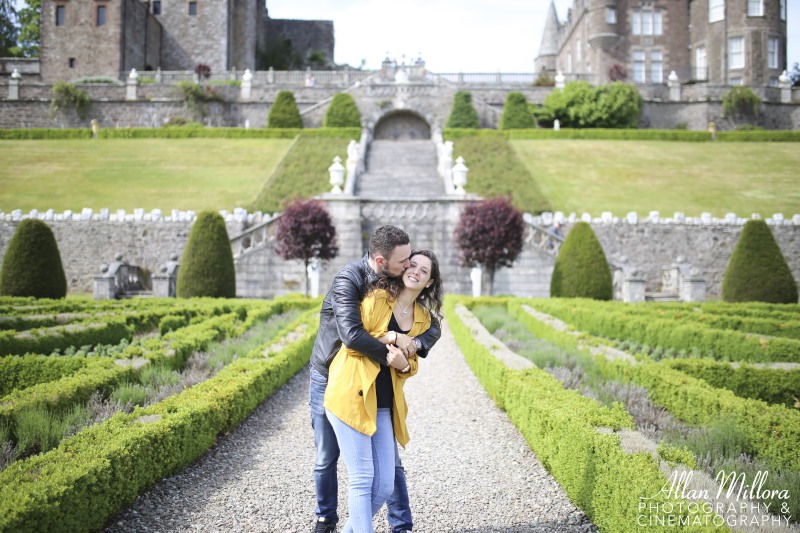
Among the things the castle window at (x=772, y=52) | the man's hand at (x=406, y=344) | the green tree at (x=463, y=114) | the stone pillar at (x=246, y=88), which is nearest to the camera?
the man's hand at (x=406, y=344)

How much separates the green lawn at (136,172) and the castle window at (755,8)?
31.7 metres

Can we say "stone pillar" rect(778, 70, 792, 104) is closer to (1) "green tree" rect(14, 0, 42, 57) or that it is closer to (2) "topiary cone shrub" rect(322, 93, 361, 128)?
(2) "topiary cone shrub" rect(322, 93, 361, 128)

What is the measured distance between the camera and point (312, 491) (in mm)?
5035

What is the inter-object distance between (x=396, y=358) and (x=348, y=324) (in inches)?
12.6

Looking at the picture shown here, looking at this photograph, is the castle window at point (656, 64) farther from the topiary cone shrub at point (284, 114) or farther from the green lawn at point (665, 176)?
the topiary cone shrub at point (284, 114)

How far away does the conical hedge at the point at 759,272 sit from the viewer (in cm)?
1653

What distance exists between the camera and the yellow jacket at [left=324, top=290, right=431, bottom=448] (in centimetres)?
364

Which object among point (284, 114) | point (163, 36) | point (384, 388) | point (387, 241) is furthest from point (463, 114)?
point (384, 388)

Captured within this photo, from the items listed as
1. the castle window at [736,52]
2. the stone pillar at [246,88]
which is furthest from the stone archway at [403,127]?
the castle window at [736,52]

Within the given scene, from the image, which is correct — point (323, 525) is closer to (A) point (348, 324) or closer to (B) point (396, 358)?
(B) point (396, 358)

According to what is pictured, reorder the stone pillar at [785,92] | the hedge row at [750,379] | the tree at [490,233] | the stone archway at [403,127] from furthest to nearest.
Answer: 1. the stone pillar at [785,92]
2. the stone archway at [403,127]
3. the tree at [490,233]
4. the hedge row at [750,379]

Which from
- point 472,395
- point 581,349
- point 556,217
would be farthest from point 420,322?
point 556,217

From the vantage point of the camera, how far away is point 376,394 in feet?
12.5

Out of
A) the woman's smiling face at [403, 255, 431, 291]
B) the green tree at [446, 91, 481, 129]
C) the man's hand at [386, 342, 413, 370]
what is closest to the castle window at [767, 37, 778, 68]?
the green tree at [446, 91, 481, 129]
